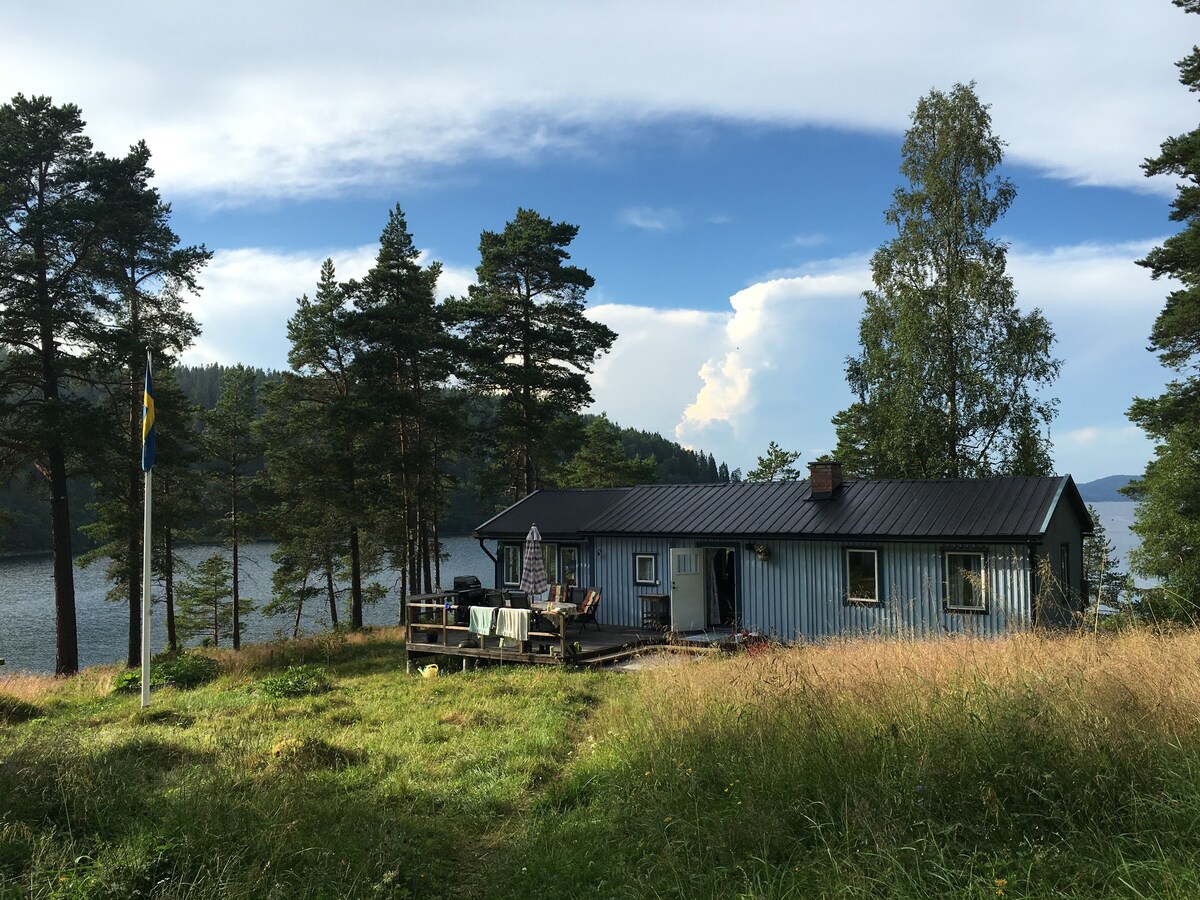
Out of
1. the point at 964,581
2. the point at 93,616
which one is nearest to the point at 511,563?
the point at 964,581

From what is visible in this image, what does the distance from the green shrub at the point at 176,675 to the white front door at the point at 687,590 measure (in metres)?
9.60

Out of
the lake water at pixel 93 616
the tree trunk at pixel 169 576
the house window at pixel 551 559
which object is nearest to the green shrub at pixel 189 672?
the tree trunk at pixel 169 576

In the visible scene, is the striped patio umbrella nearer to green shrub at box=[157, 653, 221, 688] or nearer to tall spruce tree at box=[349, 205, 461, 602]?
green shrub at box=[157, 653, 221, 688]

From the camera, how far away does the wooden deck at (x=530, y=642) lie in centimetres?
1416

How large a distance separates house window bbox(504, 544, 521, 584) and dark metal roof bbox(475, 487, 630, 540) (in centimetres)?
48

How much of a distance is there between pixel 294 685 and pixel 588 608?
6250mm

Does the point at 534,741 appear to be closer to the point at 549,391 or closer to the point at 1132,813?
the point at 1132,813

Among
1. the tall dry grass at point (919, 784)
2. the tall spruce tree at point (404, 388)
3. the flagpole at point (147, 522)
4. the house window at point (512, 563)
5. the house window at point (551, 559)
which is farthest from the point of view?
the tall spruce tree at point (404, 388)

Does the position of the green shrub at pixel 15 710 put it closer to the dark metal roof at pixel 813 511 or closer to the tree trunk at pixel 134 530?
the tree trunk at pixel 134 530

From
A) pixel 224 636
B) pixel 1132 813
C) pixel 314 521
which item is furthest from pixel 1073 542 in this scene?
pixel 224 636

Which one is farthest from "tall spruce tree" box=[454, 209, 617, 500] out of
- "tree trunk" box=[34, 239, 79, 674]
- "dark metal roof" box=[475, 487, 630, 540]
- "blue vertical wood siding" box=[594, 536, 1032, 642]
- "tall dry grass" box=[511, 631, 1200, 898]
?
"tall dry grass" box=[511, 631, 1200, 898]

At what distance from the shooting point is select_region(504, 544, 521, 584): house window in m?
19.8

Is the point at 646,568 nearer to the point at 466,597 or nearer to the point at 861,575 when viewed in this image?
the point at 466,597

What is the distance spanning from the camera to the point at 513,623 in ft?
47.8
